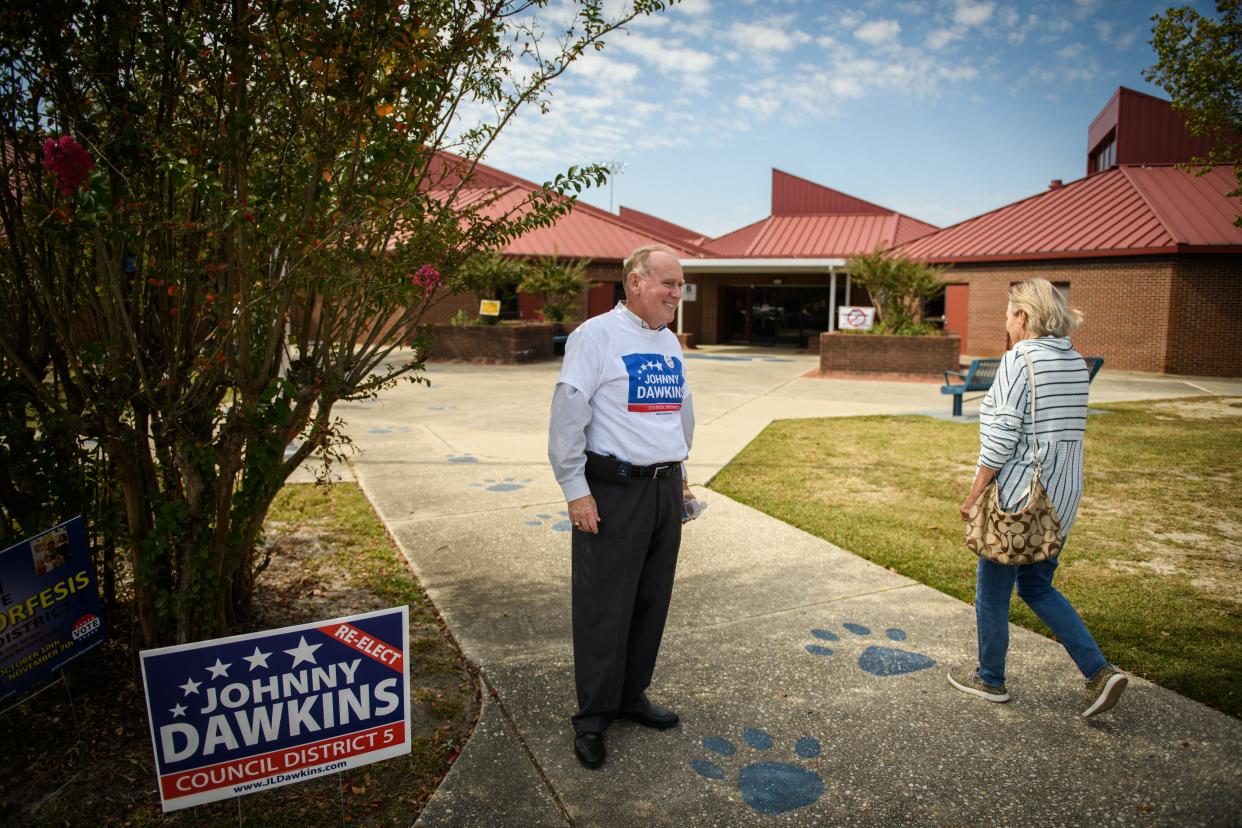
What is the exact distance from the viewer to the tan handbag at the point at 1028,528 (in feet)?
10.2

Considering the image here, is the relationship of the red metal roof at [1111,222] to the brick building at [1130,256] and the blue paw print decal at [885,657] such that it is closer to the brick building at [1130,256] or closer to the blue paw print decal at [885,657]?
the brick building at [1130,256]

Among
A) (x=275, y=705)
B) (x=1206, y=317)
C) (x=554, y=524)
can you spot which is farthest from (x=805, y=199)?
(x=275, y=705)

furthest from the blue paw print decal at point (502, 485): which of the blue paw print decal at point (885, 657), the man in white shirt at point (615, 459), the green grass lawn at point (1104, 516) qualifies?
the man in white shirt at point (615, 459)

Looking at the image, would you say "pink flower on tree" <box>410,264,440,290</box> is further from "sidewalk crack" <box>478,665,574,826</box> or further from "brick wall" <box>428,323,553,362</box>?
"brick wall" <box>428,323,553,362</box>

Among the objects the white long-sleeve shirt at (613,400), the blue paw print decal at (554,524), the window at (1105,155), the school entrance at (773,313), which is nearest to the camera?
the white long-sleeve shirt at (613,400)

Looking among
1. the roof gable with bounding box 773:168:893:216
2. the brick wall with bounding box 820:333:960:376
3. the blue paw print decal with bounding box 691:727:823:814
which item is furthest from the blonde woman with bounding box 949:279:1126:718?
the roof gable with bounding box 773:168:893:216

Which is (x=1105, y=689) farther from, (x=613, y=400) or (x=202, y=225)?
(x=202, y=225)

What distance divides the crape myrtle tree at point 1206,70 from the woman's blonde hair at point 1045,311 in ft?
35.6

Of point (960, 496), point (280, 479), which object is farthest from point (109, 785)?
point (960, 496)

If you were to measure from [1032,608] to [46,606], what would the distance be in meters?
3.69

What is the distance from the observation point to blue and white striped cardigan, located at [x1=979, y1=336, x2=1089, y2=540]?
3.14 meters

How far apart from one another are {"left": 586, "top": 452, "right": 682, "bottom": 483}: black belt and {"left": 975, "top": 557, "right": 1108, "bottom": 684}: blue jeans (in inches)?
56.8

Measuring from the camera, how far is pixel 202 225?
2277 millimetres

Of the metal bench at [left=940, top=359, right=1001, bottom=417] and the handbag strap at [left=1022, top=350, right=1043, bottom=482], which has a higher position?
the handbag strap at [left=1022, top=350, right=1043, bottom=482]
